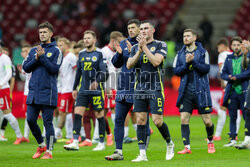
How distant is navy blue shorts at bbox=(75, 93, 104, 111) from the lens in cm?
1016

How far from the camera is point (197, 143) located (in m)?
11.4

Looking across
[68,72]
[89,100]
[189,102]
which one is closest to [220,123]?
[189,102]

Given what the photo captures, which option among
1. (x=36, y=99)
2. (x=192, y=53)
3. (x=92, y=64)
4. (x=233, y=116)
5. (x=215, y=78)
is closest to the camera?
(x=36, y=99)

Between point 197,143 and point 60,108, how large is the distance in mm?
3718

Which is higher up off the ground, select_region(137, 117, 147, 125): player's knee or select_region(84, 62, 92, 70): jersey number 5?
select_region(84, 62, 92, 70): jersey number 5

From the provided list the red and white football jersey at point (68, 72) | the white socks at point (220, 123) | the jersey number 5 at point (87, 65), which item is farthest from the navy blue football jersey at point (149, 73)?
the white socks at point (220, 123)

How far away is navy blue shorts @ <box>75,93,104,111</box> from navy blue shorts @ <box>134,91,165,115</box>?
94.5 inches

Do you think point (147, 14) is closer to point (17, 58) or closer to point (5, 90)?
point (17, 58)

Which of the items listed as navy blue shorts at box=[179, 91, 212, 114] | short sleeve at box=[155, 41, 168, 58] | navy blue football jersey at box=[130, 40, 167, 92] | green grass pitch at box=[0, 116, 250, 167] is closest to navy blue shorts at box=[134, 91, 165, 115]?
navy blue football jersey at box=[130, 40, 167, 92]

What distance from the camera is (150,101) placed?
7949 millimetres

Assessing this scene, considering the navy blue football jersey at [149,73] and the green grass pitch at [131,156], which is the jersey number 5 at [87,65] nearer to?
the green grass pitch at [131,156]

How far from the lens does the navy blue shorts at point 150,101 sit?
7.91 m

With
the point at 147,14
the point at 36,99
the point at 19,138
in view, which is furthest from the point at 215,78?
the point at 36,99

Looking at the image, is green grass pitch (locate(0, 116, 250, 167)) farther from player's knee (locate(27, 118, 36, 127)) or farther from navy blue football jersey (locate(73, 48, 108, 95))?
navy blue football jersey (locate(73, 48, 108, 95))
